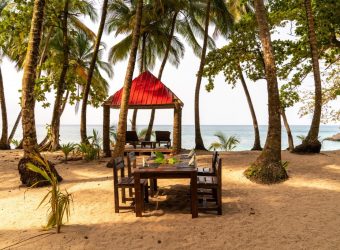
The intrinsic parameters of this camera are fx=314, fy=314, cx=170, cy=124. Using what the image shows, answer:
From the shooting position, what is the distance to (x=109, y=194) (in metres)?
7.11

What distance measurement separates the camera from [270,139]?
831 cm

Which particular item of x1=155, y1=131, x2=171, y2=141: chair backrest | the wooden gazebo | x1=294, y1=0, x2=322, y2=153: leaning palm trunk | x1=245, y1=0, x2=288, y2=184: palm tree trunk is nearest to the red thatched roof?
the wooden gazebo

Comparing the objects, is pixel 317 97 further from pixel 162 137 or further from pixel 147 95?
pixel 162 137

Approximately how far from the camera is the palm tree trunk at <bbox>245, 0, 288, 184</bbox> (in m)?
8.03

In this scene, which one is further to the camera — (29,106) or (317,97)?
(317,97)

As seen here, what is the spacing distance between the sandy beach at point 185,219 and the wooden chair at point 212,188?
21cm

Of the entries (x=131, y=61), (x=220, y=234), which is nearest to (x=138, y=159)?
(x=131, y=61)

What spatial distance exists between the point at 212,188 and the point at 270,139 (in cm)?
336

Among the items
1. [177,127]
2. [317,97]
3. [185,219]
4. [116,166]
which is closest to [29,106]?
[116,166]

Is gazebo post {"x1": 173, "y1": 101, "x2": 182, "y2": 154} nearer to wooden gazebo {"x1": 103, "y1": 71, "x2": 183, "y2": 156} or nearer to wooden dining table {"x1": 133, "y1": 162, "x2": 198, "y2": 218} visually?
wooden gazebo {"x1": 103, "y1": 71, "x2": 183, "y2": 156}

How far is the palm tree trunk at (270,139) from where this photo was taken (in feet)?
26.3

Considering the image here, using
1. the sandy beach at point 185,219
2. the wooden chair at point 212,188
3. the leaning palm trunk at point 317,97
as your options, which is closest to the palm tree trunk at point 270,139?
the sandy beach at point 185,219

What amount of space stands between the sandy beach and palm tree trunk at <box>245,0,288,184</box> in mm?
305

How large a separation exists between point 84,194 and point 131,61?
4.95 meters
